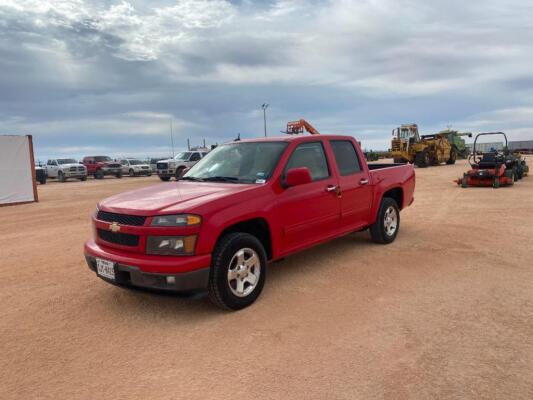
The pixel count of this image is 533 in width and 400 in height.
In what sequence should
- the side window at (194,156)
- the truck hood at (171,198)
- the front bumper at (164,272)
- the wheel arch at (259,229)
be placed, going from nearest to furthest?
the front bumper at (164,272)
the truck hood at (171,198)
the wheel arch at (259,229)
the side window at (194,156)

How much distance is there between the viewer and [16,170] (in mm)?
15148

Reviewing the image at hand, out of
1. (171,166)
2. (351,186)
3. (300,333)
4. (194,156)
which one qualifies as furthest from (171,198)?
(194,156)

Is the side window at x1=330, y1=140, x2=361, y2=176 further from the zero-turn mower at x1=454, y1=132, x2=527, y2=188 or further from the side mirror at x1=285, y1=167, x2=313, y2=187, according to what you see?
the zero-turn mower at x1=454, y1=132, x2=527, y2=188

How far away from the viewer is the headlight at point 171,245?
3740 mm

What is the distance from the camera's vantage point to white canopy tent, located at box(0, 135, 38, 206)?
14.8 meters

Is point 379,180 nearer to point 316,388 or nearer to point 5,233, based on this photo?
point 316,388

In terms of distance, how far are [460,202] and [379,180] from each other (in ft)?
20.6

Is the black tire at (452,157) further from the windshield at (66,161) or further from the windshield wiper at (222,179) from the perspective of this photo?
the windshield wiper at (222,179)

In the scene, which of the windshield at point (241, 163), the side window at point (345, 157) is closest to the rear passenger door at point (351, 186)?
the side window at point (345, 157)

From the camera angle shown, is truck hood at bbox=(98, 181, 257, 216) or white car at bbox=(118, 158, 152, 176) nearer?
truck hood at bbox=(98, 181, 257, 216)

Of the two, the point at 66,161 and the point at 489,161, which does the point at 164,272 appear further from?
the point at 66,161

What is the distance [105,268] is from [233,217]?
1339 millimetres

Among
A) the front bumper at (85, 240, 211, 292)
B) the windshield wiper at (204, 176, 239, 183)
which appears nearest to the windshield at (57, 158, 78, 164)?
the windshield wiper at (204, 176, 239, 183)

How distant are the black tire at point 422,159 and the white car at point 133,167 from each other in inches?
855
